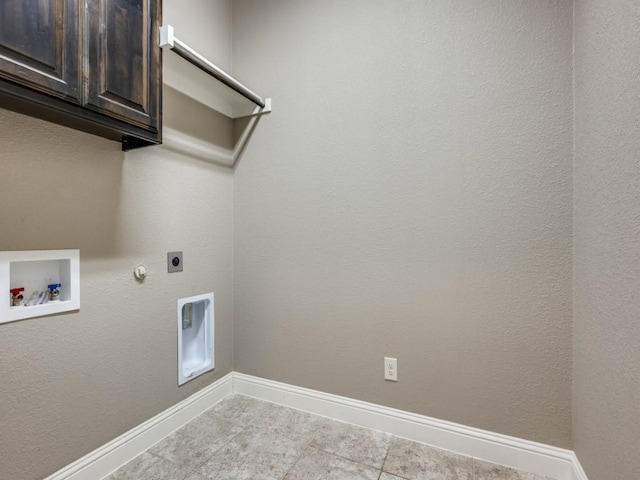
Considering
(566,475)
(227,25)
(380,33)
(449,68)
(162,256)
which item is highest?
(227,25)

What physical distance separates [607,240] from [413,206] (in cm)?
78

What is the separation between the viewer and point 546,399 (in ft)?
4.56

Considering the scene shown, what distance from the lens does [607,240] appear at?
1032 mm

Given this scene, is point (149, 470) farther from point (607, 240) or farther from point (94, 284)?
point (607, 240)

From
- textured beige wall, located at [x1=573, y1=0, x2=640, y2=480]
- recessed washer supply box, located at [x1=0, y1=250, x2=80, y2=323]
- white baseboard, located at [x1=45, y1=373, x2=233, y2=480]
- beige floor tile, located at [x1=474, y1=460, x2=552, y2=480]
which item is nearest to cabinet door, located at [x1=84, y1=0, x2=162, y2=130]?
recessed washer supply box, located at [x1=0, y1=250, x2=80, y2=323]

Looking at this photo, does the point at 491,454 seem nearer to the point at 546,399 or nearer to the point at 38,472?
the point at 546,399

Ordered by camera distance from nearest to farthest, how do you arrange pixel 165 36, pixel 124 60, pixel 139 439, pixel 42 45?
pixel 42 45, pixel 124 60, pixel 165 36, pixel 139 439

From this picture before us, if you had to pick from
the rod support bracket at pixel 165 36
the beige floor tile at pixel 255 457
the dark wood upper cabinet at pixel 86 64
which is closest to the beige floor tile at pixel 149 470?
the beige floor tile at pixel 255 457

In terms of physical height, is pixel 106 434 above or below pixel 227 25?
below

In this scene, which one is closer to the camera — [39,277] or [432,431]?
[39,277]

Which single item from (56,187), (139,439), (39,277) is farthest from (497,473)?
(56,187)

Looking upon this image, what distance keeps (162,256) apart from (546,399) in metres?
2.02

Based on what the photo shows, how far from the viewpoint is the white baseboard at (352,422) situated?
4.43 ft

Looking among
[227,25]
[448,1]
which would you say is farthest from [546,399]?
[227,25]
